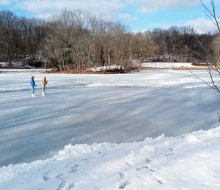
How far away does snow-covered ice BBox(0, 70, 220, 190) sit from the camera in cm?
508

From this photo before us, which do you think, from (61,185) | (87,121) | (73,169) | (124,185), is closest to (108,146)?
(73,169)

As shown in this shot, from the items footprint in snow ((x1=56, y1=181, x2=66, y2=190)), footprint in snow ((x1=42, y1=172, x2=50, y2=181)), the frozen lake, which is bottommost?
the frozen lake

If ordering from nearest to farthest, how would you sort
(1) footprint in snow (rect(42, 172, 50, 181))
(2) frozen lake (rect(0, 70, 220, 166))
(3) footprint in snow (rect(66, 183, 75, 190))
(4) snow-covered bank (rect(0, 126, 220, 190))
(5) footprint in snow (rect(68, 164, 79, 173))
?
(4) snow-covered bank (rect(0, 126, 220, 190)) → (3) footprint in snow (rect(66, 183, 75, 190)) → (1) footprint in snow (rect(42, 172, 50, 181)) → (5) footprint in snow (rect(68, 164, 79, 173)) → (2) frozen lake (rect(0, 70, 220, 166))

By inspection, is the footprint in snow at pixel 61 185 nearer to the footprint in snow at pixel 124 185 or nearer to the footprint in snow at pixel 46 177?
the footprint in snow at pixel 46 177

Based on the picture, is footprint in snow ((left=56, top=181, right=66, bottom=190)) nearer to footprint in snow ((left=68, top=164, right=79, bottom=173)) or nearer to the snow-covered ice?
the snow-covered ice

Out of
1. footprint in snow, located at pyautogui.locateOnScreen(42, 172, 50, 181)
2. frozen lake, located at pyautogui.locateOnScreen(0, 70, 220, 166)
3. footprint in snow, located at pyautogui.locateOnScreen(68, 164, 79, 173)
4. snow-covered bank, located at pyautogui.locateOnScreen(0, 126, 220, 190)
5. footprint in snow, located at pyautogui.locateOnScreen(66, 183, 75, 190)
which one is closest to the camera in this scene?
snow-covered bank, located at pyautogui.locateOnScreen(0, 126, 220, 190)

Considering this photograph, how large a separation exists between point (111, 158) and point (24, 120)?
21.4 ft

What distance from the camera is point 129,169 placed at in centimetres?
565

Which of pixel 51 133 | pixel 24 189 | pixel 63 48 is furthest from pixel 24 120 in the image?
pixel 63 48

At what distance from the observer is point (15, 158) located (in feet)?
25.4

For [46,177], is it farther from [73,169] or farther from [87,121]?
[87,121]

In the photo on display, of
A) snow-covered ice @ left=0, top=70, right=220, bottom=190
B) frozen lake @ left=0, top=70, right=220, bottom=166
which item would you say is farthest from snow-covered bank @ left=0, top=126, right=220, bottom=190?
frozen lake @ left=0, top=70, right=220, bottom=166

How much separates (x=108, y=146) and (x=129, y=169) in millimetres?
2496

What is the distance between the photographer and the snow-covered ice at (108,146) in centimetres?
508
